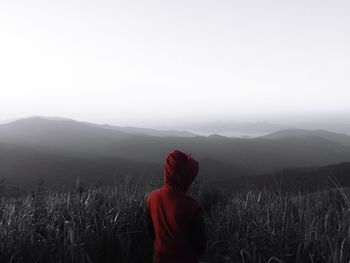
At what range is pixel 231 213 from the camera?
18.3ft

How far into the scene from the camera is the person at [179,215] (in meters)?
3.33

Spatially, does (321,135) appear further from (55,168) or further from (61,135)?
(55,168)

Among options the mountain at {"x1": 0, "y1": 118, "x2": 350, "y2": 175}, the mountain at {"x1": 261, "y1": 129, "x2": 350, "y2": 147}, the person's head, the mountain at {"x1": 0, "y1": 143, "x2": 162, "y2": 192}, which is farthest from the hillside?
the person's head

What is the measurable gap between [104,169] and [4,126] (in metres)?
63.4

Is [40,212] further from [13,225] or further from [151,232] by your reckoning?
[151,232]

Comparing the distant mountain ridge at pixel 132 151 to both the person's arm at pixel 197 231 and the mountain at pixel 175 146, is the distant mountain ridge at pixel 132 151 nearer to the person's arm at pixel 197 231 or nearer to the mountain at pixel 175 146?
the mountain at pixel 175 146

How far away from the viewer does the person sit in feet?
10.9

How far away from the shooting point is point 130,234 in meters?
5.02

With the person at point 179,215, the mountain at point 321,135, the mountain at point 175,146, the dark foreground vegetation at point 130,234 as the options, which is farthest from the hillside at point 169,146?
the person at point 179,215

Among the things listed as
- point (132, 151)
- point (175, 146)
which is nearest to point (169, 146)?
point (175, 146)

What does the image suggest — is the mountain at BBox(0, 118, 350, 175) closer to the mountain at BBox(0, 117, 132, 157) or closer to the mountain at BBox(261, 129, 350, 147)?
the mountain at BBox(0, 117, 132, 157)

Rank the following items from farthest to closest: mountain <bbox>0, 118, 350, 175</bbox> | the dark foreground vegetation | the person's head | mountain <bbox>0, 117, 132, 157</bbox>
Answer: mountain <bbox>0, 117, 132, 157</bbox>, mountain <bbox>0, 118, 350, 175</bbox>, the dark foreground vegetation, the person's head

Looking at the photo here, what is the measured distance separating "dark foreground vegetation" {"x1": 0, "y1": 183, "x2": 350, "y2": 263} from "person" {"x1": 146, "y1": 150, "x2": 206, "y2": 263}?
786 millimetres

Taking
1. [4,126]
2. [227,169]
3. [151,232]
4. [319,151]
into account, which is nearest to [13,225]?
[151,232]
